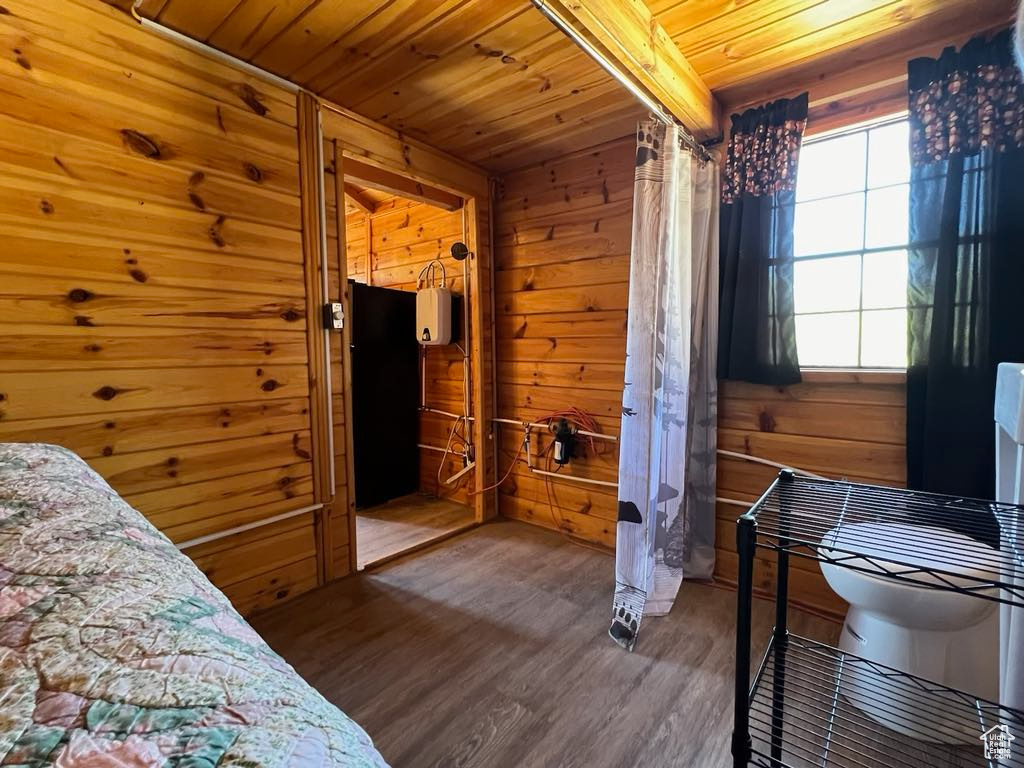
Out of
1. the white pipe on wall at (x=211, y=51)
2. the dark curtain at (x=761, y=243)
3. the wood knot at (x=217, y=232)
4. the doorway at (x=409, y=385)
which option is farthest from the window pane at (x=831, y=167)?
the wood knot at (x=217, y=232)

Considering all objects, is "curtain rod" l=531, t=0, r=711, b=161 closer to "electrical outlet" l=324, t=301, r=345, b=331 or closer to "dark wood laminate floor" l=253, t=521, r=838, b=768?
"electrical outlet" l=324, t=301, r=345, b=331

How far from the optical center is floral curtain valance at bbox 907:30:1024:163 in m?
1.54

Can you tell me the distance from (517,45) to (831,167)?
1416 millimetres

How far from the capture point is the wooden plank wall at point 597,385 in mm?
1911

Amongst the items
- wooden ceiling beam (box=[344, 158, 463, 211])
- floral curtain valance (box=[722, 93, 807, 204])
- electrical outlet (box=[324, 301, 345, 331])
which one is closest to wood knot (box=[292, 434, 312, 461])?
electrical outlet (box=[324, 301, 345, 331])

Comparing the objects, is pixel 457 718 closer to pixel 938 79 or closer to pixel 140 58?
pixel 140 58

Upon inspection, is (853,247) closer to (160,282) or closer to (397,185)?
(397,185)

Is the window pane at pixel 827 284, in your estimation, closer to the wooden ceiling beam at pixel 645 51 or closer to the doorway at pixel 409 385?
the wooden ceiling beam at pixel 645 51

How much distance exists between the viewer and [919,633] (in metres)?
1.36

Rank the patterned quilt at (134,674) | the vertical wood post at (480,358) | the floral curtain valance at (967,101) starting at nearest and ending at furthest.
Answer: the patterned quilt at (134,674)
the floral curtain valance at (967,101)
the vertical wood post at (480,358)

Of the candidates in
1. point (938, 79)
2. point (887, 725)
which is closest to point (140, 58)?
point (938, 79)

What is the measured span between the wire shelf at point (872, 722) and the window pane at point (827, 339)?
1144 millimetres

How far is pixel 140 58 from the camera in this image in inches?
64.5

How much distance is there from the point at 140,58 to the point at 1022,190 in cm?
302
